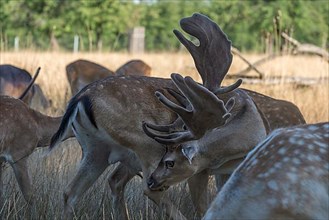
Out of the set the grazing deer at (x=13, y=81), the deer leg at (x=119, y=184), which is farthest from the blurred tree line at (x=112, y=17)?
the deer leg at (x=119, y=184)

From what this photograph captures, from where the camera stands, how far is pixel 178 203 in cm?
610

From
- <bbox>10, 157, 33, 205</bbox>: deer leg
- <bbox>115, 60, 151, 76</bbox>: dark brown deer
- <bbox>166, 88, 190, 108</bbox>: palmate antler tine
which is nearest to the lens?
<bbox>166, 88, 190, 108</bbox>: palmate antler tine

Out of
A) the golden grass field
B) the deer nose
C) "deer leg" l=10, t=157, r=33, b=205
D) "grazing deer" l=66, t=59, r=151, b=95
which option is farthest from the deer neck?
"grazing deer" l=66, t=59, r=151, b=95

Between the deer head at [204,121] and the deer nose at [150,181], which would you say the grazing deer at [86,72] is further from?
the deer nose at [150,181]

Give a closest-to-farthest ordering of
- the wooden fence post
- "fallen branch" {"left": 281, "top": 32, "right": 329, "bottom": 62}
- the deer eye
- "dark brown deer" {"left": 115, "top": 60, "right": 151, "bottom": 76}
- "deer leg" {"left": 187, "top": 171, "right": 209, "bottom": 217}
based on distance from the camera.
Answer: the deer eye, "deer leg" {"left": 187, "top": 171, "right": 209, "bottom": 217}, "fallen branch" {"left": 281, "top": 32, "right": 329, "bottom": 62}, "dark brown deer" {"left": 115, "top": 60, "right": 151, "bottom": 76}, the wooden fence post

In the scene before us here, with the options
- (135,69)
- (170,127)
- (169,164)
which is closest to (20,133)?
(170,127)

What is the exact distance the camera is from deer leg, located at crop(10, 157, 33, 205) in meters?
6.47

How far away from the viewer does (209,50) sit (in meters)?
5.82

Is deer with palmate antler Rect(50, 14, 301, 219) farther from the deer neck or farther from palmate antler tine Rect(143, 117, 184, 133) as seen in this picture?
the deer neck

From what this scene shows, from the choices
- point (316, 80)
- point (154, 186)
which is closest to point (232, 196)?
point (154, 186)

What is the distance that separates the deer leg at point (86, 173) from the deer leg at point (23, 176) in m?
A: 0.35

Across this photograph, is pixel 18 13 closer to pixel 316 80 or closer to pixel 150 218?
pixel 316 80

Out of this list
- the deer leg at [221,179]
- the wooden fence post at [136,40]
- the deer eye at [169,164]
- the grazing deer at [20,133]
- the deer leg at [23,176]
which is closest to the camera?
the deer eye at [169,164]

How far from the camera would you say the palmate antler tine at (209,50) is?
19.0 ft
